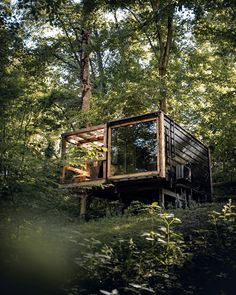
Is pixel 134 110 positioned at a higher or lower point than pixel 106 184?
higher

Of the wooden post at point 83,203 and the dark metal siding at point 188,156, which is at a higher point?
the dark metal siding at point 188,156

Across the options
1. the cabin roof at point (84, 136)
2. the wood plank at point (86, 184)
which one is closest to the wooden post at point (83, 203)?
the wood plank at point (86, 184)

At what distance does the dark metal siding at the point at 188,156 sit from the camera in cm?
1016

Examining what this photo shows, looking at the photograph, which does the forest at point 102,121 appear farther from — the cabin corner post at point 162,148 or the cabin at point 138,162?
the cabin corner post at point 162,148

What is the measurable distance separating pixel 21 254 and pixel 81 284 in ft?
2.35

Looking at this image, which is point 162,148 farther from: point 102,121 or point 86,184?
point 102,121

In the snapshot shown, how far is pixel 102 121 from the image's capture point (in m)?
14.3

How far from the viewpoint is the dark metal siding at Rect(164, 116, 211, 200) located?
10164 mm

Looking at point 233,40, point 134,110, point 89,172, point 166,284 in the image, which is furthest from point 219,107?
point 166,284

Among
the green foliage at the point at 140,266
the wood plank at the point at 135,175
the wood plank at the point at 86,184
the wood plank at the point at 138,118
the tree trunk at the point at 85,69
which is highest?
the tree trunk at the point at 85,69

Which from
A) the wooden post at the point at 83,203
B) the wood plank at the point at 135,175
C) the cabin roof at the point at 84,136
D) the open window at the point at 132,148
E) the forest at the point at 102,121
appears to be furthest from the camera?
the cabin roof at the point at 84,136

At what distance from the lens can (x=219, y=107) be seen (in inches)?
515

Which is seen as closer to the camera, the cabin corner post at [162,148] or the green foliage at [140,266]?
the green foliage at [140,266]

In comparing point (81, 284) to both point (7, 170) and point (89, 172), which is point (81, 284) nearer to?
point (7, 170)
